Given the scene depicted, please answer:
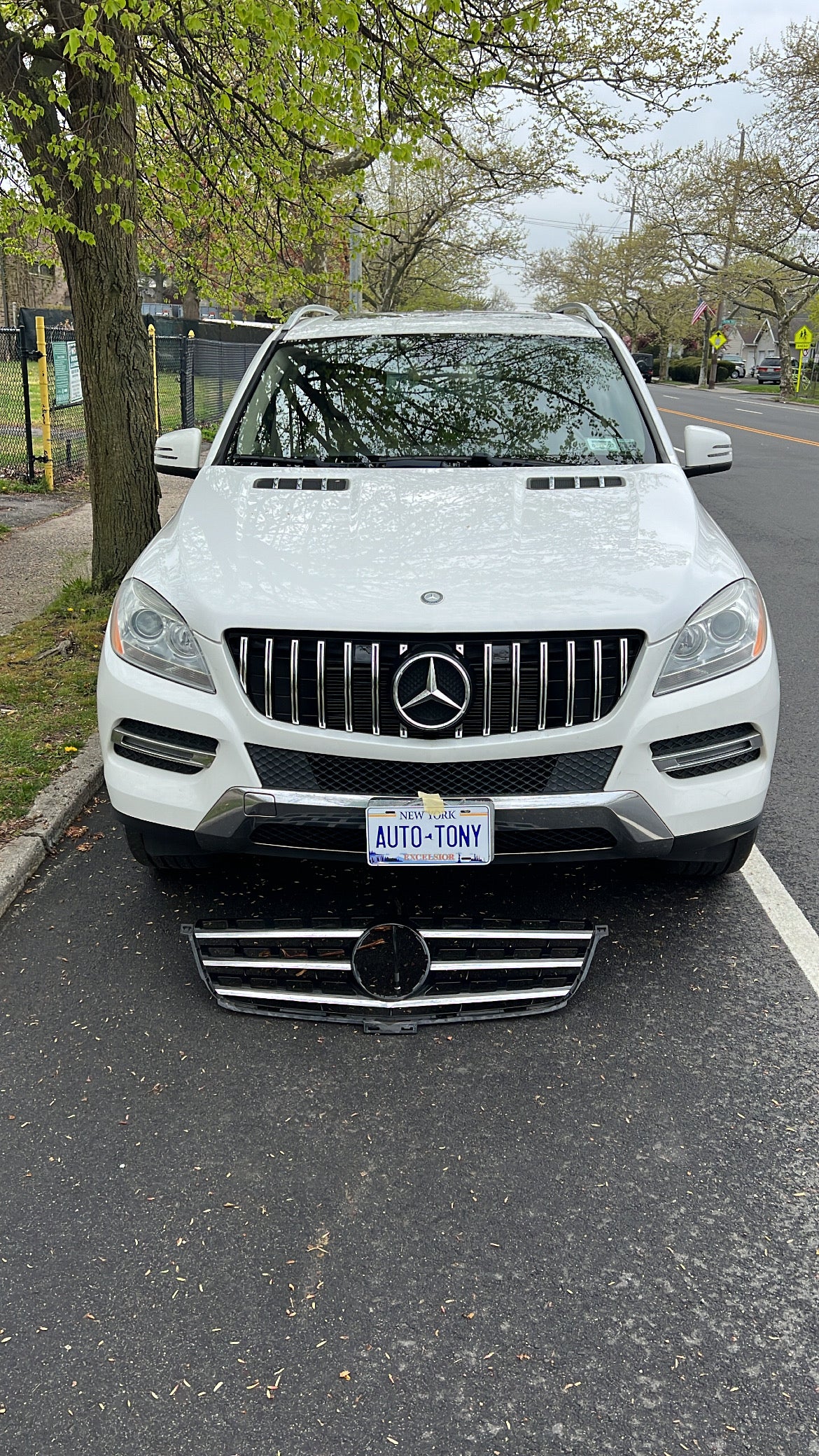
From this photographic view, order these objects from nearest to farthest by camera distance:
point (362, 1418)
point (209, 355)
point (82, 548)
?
1. point (362, 1418)
2. point (82, 548)
3. point (209, 355)

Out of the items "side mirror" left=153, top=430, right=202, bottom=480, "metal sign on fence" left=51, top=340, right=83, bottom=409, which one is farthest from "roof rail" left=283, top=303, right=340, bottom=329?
"metal sign on fence" left=51, top=340, right=83, bottom=409

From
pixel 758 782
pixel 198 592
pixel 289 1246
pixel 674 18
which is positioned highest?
pixel 674 18

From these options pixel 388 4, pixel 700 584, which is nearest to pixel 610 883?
pixel 700 584

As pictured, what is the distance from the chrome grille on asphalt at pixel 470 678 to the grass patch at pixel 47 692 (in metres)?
1.81

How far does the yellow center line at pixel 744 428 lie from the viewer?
2343 cm

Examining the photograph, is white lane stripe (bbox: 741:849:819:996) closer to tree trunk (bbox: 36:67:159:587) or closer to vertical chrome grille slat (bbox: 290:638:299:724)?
vertical chrome grille slat (bbox: 290:638:299:724)

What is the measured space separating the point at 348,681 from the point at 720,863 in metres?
1.44

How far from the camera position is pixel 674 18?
737 inches

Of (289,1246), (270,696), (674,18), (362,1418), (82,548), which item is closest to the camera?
(362,1418)

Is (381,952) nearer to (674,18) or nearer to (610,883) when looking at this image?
(610,883)

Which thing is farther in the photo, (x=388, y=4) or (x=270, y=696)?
(x=388, y=4)

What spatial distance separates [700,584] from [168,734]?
1.62 m

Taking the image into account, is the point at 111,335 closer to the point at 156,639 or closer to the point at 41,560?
the point at 41,560

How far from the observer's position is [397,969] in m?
3.30
